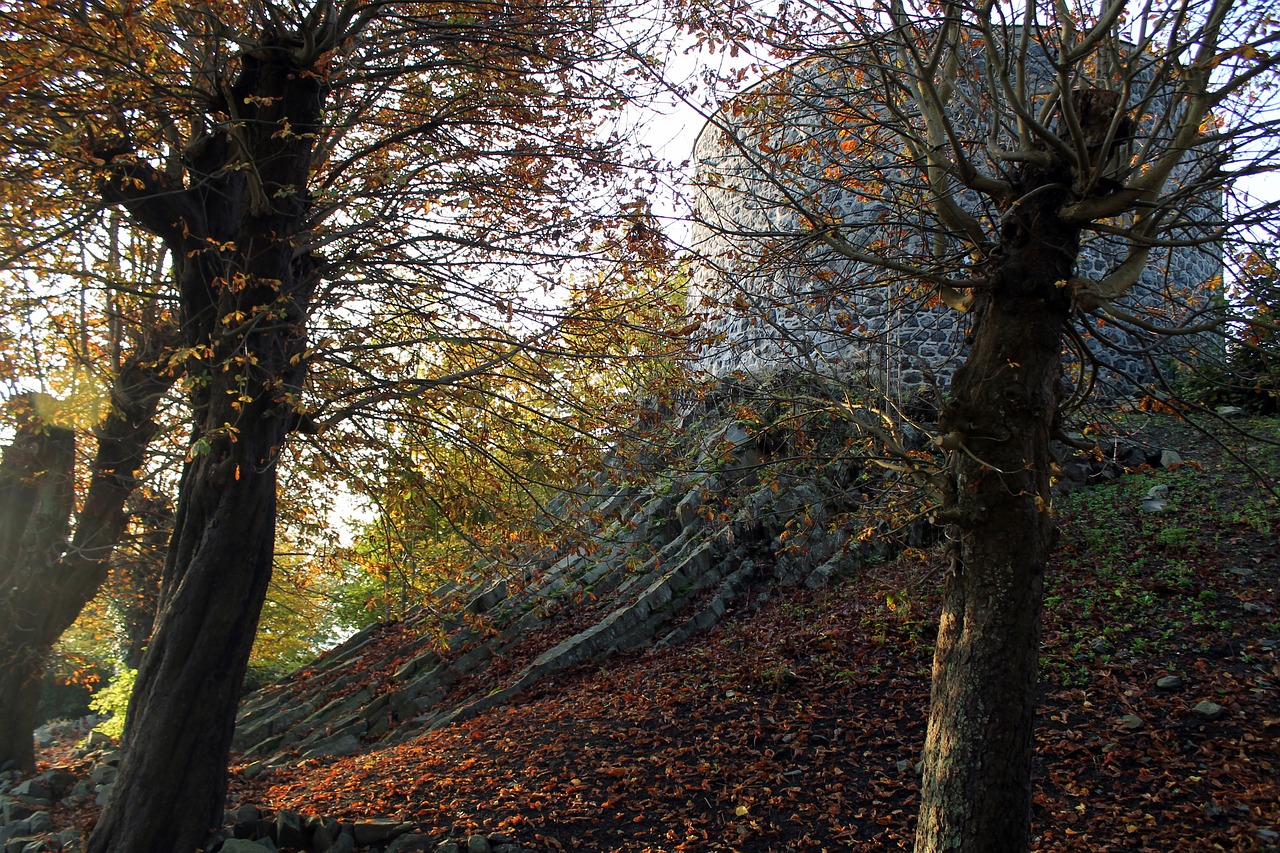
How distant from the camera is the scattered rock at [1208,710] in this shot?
18.2 ft

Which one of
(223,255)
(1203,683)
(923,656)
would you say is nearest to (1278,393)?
(1203,683)

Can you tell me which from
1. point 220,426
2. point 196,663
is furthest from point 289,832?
point 220,426

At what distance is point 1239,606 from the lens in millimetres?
6723

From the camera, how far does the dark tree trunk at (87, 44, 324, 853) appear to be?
5.76 metres

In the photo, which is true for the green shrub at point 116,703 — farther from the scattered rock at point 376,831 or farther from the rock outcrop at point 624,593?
the scattered rock at point 376,831

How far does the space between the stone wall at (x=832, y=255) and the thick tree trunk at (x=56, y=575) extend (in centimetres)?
799

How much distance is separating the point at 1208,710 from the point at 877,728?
2.40 metres

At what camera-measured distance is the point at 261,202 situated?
6.33 m

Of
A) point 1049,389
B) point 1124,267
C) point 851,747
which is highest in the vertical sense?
point 1124,267

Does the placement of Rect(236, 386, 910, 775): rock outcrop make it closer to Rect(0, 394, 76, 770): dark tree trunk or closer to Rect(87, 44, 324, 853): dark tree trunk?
Rect(87, 44, 324, 853): dark tree trunk

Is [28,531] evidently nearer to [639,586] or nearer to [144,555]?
[144,555]

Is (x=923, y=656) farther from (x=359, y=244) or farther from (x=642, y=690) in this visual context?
(x=359, y=244)

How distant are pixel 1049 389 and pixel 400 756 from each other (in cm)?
707

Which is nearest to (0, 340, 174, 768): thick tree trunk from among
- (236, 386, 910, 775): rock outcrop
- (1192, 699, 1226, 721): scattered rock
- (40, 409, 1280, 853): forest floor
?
(236, 386, 910, 775): rock outcrop
